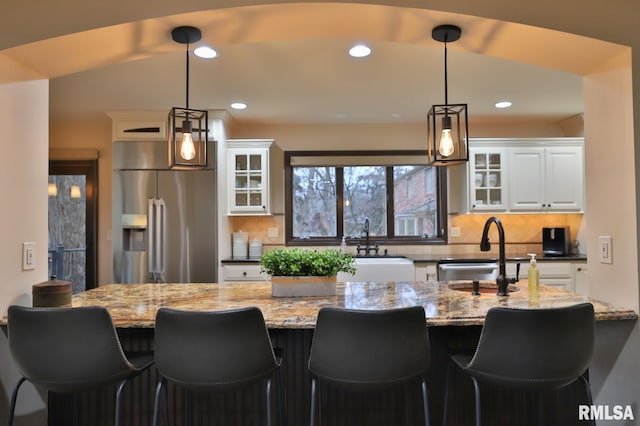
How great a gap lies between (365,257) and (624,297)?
2704 mm

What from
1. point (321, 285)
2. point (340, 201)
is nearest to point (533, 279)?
point (321, 285)

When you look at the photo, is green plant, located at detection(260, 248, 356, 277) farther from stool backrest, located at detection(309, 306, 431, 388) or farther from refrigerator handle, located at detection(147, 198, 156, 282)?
refrigerator handle, located at detection(147, 198, 156, 282)

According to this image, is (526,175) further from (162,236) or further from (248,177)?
(162,236)

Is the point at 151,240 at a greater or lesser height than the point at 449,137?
lesser

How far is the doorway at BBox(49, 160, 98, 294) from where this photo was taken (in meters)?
4.67

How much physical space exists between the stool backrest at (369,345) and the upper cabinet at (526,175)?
11.0 ft

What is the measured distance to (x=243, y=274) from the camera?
4.27 m

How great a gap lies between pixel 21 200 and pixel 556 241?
467 centimetres

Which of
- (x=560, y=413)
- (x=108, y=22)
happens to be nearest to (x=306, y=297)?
(x=560, y=413)

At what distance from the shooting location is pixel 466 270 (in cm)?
409

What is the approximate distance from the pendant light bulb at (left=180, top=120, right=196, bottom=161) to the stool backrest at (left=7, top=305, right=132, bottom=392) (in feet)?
3.22

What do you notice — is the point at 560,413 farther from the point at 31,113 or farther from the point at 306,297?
the point at 31,113

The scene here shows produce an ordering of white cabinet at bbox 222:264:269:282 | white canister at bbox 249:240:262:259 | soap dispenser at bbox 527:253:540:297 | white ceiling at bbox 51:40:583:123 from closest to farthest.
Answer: soap dispenser at bbox 527:253:540:297 → white ceiling at bbox 51:40:583:123 → white cabinet at bbox 222:264:269:282 → white canister at bbox 249:240:262:259

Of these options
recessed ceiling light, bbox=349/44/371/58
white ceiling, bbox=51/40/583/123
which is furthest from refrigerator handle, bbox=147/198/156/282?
recessed ceiling light, bbox=349/44/371/58
